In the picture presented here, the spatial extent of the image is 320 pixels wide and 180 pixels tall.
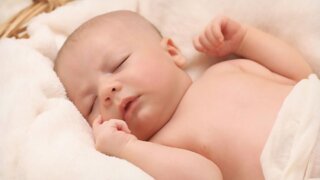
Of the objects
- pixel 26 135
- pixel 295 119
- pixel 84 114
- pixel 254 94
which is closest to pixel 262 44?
pixel 254 94

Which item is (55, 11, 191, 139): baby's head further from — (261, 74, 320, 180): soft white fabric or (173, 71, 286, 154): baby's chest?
(261, 74, 320, 180): soft white fabric

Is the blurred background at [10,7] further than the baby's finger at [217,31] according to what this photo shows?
Yes

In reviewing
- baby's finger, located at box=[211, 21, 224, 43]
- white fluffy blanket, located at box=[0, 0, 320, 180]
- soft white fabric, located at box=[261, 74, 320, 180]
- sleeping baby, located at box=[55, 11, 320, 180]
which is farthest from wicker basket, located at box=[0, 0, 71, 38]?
soft white fabric, located at box=[261, 74, 320, 180]

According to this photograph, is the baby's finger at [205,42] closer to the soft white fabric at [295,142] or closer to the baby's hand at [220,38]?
the baby's hand at [220,38]

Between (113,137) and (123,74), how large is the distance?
0.16 metres

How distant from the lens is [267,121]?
1.01m

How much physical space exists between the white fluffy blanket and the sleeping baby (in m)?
0.04

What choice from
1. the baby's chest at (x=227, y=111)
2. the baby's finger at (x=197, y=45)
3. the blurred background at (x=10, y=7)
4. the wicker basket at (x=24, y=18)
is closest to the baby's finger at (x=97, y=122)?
the baby's chest at (x=227, y=111)

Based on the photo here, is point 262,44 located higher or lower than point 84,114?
higher

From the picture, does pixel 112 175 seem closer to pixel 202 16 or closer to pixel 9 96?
pixel 9 96

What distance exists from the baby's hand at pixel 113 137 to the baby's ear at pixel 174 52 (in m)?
0.28

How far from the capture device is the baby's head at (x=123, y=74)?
3.43ft

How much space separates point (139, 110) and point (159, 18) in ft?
1.41

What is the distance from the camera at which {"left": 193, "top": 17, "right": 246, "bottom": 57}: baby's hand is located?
119 cm
